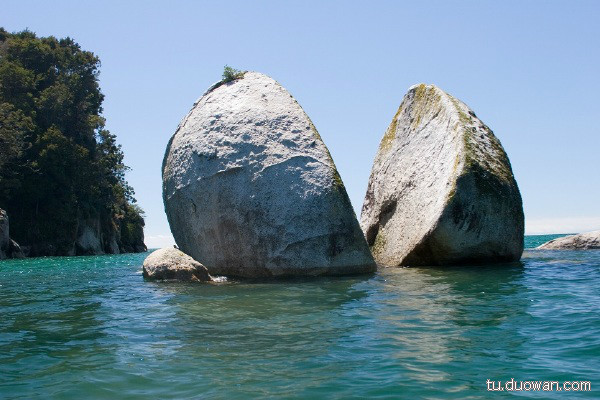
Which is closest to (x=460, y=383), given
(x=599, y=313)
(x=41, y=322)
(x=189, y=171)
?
(x=599, y=313)

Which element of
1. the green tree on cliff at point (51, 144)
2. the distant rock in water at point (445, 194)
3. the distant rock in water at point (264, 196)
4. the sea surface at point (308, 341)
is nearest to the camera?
the sea surface at point (308, 341)

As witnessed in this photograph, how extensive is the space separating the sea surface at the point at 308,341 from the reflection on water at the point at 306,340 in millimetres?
21

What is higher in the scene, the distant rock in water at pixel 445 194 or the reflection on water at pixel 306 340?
the distant rock in water at pixel 445 194

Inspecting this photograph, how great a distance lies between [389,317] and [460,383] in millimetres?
3121

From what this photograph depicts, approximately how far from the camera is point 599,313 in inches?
312

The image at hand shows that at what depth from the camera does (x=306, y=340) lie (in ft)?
23.2

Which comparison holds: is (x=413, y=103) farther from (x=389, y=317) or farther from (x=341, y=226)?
(x=389, y=317)

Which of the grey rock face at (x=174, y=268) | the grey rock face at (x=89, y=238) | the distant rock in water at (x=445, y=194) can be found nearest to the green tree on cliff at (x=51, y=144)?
the grey rock face at (x=89, y=238)

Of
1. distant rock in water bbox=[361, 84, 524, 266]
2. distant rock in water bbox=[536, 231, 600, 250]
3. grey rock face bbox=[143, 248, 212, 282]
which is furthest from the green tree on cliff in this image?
distant rock in water bbox=[536, 231, 600, 250]

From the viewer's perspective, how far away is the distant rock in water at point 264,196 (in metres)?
14.3

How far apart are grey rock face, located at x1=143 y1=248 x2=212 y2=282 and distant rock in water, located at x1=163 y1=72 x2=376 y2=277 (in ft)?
2.69

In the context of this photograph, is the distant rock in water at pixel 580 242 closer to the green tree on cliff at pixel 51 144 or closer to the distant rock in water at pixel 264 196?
the distant rock in water at pixel 264 196

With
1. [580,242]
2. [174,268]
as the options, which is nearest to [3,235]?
[174,268]

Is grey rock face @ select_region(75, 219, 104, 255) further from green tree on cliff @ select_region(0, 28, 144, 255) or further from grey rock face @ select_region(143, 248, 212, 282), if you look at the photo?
grey rock face @ select_region(143, 248, 212, 282)
